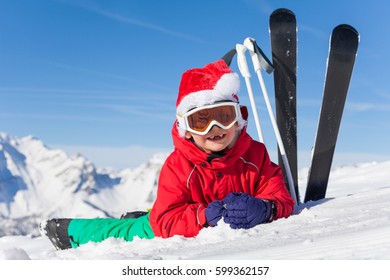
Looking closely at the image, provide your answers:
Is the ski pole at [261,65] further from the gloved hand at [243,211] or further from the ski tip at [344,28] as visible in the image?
the gloved hand at [243,211]

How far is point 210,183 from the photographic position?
311 cm

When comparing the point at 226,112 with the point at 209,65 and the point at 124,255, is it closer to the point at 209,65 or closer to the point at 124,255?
the point at 209,65

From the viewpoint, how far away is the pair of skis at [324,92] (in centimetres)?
486

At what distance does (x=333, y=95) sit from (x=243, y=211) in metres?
2.57

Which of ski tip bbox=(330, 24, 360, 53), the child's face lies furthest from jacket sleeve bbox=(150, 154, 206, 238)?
ski tip bbox=(330, 24, 360, 53)

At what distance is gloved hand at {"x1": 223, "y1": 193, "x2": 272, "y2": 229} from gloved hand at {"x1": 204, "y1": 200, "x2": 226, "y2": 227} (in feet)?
0.10

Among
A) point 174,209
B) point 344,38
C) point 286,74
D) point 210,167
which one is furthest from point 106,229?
point 344,38

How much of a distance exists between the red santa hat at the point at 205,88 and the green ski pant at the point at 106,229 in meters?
0.76

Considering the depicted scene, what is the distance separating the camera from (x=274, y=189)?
3.21 meters

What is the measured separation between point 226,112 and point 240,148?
0.25 m

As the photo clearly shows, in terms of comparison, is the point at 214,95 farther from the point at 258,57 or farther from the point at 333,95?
the point at 333,95

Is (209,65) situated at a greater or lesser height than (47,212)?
greater
